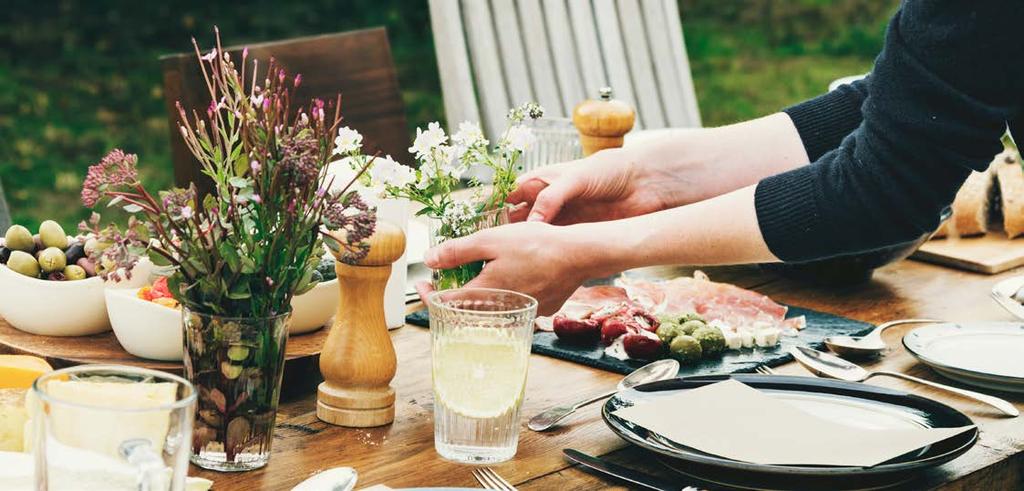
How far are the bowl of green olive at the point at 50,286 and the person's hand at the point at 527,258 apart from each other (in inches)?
14.3

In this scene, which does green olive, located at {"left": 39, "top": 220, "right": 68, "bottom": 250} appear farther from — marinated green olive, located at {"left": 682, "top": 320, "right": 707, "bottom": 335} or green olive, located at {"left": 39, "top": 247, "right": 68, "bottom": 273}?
marinated green olive, located at {"left": 682, "top": 320, "right": 707, "bottom": 335}

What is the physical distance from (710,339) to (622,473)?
0.38 m

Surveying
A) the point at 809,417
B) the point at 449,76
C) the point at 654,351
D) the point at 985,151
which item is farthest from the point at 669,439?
the point at 449,76

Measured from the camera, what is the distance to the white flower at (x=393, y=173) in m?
1.46

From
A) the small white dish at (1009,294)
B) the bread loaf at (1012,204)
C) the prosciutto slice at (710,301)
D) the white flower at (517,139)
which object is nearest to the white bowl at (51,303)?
the white flower at (517,139)

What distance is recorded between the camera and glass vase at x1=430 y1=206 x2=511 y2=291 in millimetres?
1479

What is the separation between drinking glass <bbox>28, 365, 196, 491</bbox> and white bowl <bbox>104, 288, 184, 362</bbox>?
1.33ft

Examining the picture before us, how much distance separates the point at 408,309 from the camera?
5.76 ft

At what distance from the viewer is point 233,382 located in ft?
3.87

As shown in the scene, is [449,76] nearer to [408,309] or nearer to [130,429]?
[408,309]

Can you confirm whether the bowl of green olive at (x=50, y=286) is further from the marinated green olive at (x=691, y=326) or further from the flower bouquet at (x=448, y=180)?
the marinated green olive at (x=691, y=326)

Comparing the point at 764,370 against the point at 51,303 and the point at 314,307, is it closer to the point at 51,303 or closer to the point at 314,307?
the point at 314,307

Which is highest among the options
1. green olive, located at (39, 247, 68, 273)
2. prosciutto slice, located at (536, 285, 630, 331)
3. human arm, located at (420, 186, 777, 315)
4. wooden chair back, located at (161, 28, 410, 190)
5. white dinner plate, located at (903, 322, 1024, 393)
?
wooden chair back, located at (161, 28, 410, 190)

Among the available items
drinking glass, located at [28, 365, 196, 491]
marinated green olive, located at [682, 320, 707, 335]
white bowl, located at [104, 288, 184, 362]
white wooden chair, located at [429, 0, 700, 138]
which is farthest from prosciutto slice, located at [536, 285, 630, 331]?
white wooden chair, located at [429, 0, 700, 138]
